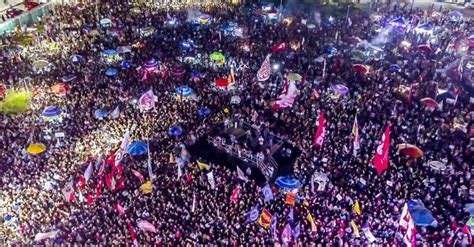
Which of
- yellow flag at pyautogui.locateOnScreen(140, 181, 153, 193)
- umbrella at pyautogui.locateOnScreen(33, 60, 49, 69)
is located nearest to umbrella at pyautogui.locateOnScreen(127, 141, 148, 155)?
yellow flag at pyautogui.locateOnScreen(140, 181, 153, 193)

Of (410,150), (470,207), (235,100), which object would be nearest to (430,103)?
(410,150)

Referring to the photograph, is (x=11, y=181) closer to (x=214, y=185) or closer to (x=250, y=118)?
(x=214, y=185)

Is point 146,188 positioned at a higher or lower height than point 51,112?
lower

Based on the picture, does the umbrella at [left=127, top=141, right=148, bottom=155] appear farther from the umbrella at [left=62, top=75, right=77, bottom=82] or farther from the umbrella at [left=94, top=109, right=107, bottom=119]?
the umbrella at [left=62, top=75, right=77, bottom=82]

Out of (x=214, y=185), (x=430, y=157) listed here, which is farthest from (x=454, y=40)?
(x=214, y=185)

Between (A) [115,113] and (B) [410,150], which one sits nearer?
(B) [410,150]

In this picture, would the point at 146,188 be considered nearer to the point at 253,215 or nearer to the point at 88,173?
the point at 88,173

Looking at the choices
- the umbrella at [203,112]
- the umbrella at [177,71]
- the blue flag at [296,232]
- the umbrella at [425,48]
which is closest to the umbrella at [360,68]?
the umbrella at [425,48]
